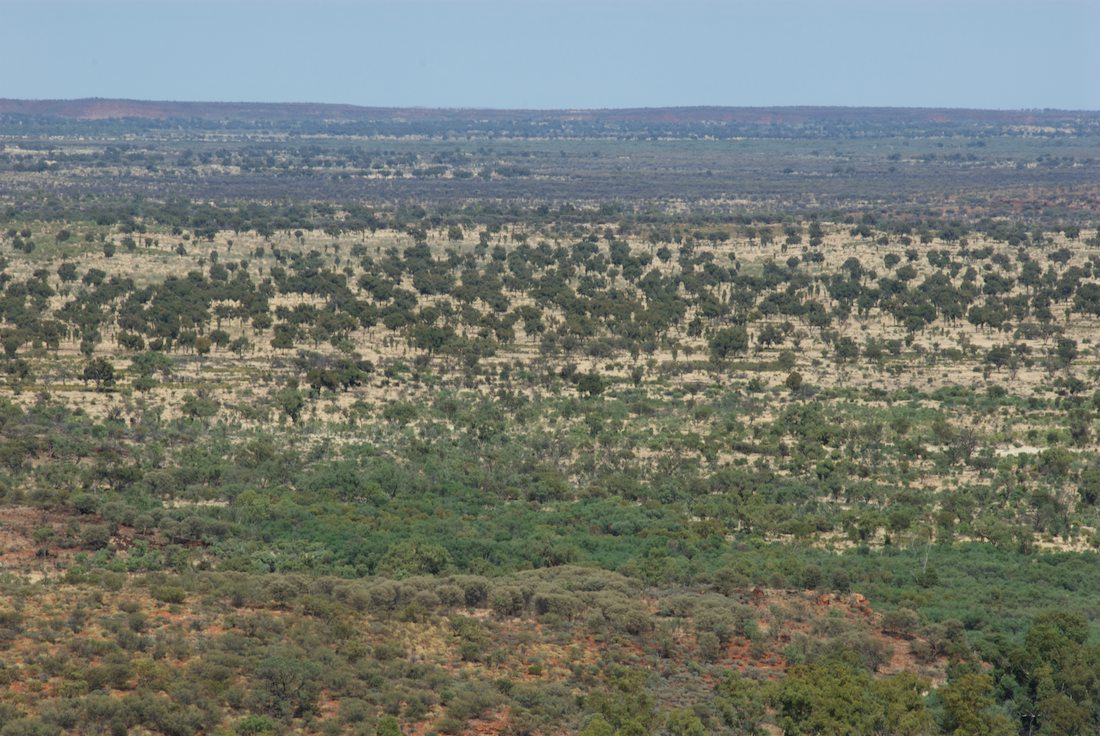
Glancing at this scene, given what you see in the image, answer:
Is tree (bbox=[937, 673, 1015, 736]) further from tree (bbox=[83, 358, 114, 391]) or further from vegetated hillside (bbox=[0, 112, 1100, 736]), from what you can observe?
tree (bbox=[83, 358, 114, 391])

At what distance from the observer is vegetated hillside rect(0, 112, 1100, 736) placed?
115ft

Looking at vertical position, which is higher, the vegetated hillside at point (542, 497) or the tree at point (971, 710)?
the tree at point (971, 710)

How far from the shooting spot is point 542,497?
180 feet

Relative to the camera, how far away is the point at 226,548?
Answer: 4659 centimetres

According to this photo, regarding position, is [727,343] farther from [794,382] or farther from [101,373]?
[101,373]

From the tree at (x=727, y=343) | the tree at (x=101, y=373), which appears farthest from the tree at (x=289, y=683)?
the tree at (x=727, y=343)

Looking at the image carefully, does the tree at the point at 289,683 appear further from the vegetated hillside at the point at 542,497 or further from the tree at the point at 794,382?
the tree at the point at 794,382

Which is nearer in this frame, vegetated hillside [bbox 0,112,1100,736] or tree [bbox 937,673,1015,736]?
tree [bbox 937,673,1015,736]

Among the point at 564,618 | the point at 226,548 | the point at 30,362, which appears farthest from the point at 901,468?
the point at 30,362

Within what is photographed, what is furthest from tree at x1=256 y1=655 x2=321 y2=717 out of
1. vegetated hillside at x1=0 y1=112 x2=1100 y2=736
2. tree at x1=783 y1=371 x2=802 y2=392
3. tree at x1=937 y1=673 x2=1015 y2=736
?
tree at x1=783 y1=371 x2=802 y2=392

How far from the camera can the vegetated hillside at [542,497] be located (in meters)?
35.0

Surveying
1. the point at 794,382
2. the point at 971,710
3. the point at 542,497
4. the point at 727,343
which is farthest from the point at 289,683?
the point at 727,343

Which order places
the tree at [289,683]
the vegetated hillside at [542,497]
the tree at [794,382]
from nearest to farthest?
the tree at [289,683]
the vegetated hillside at [542,497]
the tree at [794,382]

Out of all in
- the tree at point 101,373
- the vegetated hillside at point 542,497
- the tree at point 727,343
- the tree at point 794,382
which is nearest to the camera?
the vegetated hillside at point 542,497
